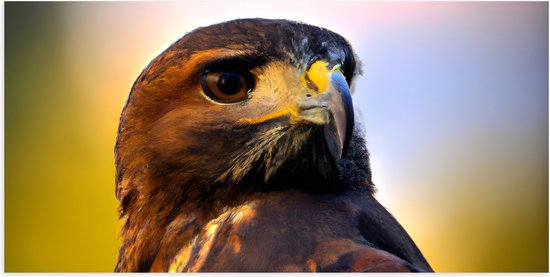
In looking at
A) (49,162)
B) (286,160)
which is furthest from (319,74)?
(49,162)

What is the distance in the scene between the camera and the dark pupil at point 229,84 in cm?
152

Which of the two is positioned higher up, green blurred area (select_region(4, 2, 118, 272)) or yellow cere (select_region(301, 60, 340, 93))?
yellow cere (select_region(301, 60, 340, 93))

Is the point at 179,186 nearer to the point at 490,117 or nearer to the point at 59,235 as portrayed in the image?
the point at 59,235

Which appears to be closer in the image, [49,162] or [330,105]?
[330,105]

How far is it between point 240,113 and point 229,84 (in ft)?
0.24

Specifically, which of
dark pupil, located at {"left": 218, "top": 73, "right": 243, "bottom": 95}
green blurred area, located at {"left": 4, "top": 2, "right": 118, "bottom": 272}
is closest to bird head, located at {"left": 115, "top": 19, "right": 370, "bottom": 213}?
dark pupil, located at {"left": 218, "top": 73, "right": 243, "bottom": 95}

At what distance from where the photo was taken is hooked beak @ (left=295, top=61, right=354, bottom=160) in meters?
1.40

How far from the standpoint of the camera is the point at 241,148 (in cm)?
153

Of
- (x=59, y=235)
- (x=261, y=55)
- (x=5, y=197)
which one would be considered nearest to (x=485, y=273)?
(x=261, y=55)

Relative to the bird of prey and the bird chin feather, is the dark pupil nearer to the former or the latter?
the bird of prey

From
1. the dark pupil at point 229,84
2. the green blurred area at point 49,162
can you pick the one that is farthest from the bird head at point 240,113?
the green blurred area at point 49,162

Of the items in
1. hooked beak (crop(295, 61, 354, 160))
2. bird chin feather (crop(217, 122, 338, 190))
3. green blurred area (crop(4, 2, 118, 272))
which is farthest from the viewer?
green blurred area (crop(4, 2, 118, 272))

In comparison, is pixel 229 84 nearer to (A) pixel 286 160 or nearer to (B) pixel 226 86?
(B) pixel 226 86

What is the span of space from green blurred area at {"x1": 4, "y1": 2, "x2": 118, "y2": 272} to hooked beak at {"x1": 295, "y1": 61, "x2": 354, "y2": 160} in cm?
70
